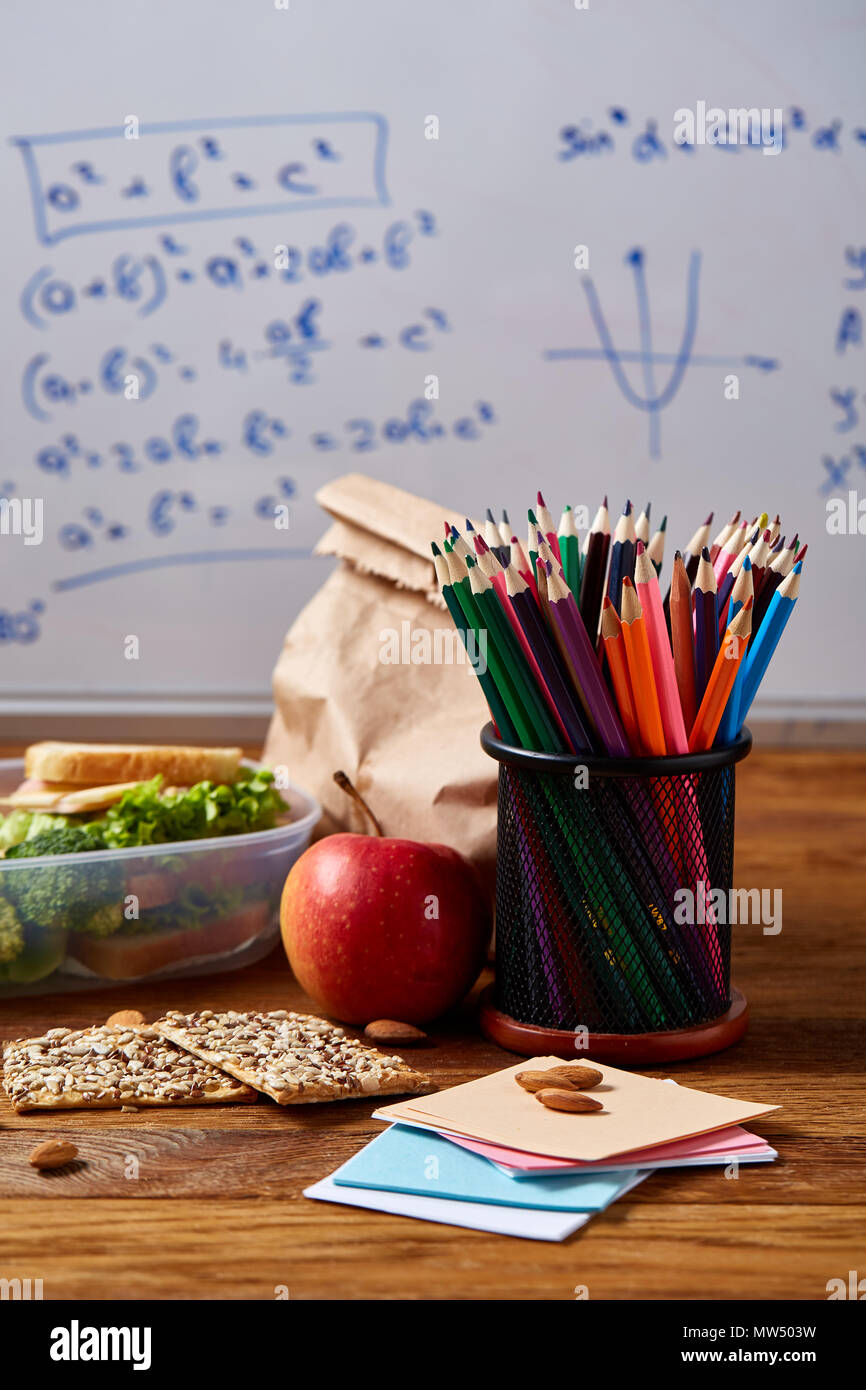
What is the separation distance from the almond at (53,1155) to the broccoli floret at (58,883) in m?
0.20

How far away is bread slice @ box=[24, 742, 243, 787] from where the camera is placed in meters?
0.78

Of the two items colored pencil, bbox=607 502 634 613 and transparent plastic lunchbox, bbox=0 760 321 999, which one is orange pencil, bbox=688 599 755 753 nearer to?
colored pencil, bbox=607 502 634 613

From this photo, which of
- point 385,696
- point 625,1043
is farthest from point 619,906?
point 385,696

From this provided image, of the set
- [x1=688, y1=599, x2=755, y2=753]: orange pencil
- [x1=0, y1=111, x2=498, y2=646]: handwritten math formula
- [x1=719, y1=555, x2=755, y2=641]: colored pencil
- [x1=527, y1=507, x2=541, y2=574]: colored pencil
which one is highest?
[x1=0, y1=111, x2=498, y2=646]: handwritten math formula

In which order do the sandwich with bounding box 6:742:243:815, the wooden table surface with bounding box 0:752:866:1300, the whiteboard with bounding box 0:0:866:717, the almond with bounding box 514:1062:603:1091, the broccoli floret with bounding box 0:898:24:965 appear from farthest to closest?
1. the whiteboard with bounding box 0:0:866:717
2. the sandwich with bounding box 6:742:243:815
3. the broccoli floret with bounding box 0:898:24:965
4. the almond with bounding box 514:1062:603:1091
5. the wooden table surface with bounding box 0:752:866:1300

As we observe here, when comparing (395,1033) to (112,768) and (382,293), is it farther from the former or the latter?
(382,293)

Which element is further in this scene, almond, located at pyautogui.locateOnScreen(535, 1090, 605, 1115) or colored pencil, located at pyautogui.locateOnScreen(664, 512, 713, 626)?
colored pencil, located at pyautogui.locateOnScreen(664, 512, 713, 626)

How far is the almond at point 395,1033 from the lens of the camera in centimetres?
61

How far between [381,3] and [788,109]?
1.34ft

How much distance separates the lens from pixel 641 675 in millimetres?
553

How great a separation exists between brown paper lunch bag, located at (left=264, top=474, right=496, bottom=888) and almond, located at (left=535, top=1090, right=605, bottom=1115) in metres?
0.24

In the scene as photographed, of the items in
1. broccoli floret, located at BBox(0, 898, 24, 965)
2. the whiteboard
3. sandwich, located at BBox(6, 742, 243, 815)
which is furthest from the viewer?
the whiteboard

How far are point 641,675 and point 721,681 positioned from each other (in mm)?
41

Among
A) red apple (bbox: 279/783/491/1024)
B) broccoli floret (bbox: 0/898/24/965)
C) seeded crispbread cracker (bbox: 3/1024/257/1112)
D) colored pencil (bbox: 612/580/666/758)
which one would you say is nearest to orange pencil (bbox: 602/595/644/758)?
colored pencil (bbox: 612/580/666/758)
